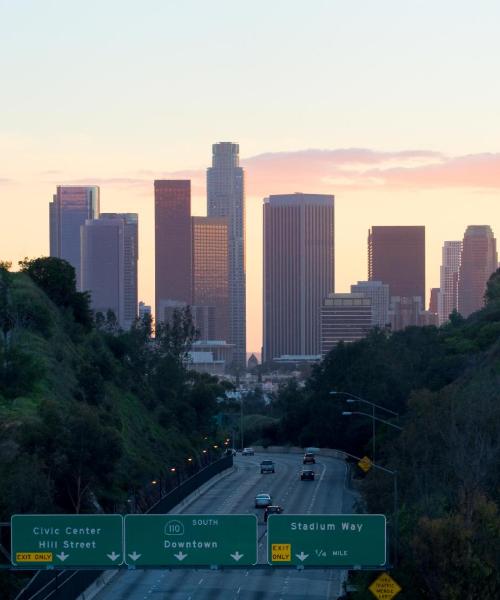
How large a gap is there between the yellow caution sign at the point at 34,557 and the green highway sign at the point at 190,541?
7.43 feet

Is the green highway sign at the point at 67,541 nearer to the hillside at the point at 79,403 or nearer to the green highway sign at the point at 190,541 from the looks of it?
the green highway sign at the point at 190,541

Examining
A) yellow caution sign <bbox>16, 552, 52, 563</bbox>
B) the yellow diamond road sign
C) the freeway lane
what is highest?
yellow caution sign <bbox>16, 552, 52, 563</bbox>

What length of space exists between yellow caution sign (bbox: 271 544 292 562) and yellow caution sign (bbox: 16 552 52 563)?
643 cm

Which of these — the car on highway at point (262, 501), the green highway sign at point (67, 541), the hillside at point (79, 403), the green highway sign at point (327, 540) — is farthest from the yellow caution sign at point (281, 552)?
the car on highway at point (262, 501)

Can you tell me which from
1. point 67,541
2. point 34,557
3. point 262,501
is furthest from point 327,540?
point 262,501

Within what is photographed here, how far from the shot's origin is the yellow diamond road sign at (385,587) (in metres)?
42.0

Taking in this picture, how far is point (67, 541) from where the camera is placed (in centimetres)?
4119

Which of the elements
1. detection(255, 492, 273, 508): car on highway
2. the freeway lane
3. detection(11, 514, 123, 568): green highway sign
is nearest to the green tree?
the freeway lane

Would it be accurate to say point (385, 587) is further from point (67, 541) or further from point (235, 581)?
point (235, 581)

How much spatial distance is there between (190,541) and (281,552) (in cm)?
262

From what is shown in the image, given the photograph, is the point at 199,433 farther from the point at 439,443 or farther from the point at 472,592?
the point at 472,592

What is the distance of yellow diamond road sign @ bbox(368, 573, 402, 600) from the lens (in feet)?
138

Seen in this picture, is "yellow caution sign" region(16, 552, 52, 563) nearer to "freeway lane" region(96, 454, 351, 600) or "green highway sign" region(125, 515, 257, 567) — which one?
"green highway sign" region(125, 515, 257, 567)

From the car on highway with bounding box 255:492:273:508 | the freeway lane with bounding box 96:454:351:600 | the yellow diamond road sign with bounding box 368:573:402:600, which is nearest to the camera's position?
the yellow diamond road sign with bounding box 368:573:402:600
